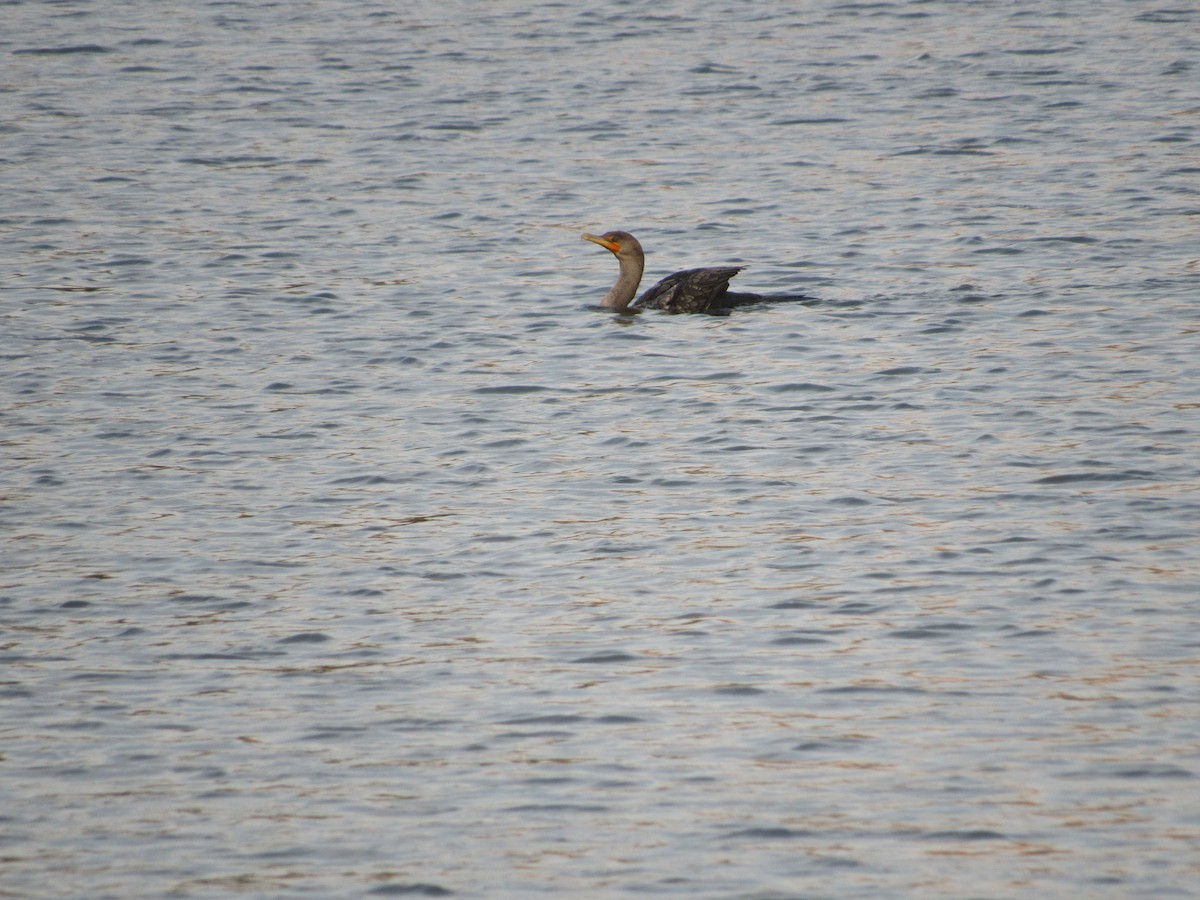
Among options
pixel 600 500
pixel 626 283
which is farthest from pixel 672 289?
pixel 600 500

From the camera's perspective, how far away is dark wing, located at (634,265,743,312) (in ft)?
48.7

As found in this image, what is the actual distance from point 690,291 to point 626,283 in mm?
847

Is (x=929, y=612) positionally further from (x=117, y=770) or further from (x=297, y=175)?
(x=297, y=175)

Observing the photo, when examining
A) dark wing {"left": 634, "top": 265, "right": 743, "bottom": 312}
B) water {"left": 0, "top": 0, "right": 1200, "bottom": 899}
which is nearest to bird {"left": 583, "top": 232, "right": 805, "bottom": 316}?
dark wing {"left": 634, "top": 265, "right": 743, "bottom": 312}

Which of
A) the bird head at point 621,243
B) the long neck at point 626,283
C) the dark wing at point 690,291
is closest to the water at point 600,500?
the dark wing at point 690,291

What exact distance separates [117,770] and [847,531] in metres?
4.45

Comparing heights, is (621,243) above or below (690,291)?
above

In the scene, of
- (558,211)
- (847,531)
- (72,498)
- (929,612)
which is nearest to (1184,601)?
(929,612)

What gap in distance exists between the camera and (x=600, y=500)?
1073cm

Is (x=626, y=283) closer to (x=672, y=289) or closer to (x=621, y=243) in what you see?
(x=621, y=243)

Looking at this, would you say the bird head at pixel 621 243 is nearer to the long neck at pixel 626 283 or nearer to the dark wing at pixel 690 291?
the long neck at pixel 626 283

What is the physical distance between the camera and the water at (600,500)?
6.84 metres

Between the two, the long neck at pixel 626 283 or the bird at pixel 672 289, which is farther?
the long neck at pixel 626 283

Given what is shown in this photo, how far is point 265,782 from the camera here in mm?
7219
